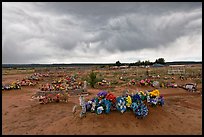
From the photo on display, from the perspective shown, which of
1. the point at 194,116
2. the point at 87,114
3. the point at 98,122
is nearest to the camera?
the point at 98,122

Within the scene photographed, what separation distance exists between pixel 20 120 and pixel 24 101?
4455mm

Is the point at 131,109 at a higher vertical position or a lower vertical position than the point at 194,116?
higher

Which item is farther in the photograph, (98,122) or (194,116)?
(194,116)

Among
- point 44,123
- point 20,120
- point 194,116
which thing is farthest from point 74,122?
point 194,116

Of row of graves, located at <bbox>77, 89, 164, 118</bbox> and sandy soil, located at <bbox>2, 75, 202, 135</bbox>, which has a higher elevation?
row of graves, located at <bbox>77, 89, 164, 118</bbox>

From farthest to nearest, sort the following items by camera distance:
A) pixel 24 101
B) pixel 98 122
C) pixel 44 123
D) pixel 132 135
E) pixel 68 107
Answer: pixel 24 101 → pixel 68 107 → pixel 44 123 → pixel 98 122 → pixel 132 135

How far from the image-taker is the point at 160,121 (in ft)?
27.5

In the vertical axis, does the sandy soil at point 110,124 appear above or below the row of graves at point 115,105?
below

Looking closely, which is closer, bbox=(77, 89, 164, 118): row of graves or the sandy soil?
the sandy soil

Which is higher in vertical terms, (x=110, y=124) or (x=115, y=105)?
(x=115, y=105)

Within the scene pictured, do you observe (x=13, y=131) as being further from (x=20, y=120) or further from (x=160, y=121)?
(x=160, y=121)

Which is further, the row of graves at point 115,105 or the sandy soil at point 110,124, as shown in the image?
the row of graves at point 115,105

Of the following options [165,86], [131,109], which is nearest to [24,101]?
[131,109]

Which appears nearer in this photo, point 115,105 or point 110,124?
point 110,124
